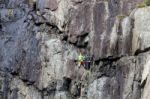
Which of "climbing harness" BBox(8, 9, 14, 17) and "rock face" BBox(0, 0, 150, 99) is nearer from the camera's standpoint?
"rock face" BBox(0, 0, 150, 99)

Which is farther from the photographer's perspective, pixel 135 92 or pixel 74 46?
pixel 74 46

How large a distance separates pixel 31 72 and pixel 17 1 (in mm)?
7723

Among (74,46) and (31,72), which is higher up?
(74,46)

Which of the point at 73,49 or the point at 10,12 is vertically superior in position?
the point at 10,12

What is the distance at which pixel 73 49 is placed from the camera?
1545 inches

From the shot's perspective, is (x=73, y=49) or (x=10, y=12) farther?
(x=10, y=12)

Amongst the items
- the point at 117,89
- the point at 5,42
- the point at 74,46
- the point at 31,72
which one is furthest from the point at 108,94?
the point at 5,42

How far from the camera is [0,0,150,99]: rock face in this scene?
3431 centimetres

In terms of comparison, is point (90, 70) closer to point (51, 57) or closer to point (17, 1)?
point (51, 57)

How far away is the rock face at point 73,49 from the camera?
113 feet

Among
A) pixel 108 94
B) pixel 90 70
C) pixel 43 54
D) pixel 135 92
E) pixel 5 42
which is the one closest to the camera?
pixel 135 92

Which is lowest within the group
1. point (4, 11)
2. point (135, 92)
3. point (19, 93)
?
point (19, 93)

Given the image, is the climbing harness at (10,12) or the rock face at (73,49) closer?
the rock face at (73,49)

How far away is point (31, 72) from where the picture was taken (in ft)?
133
